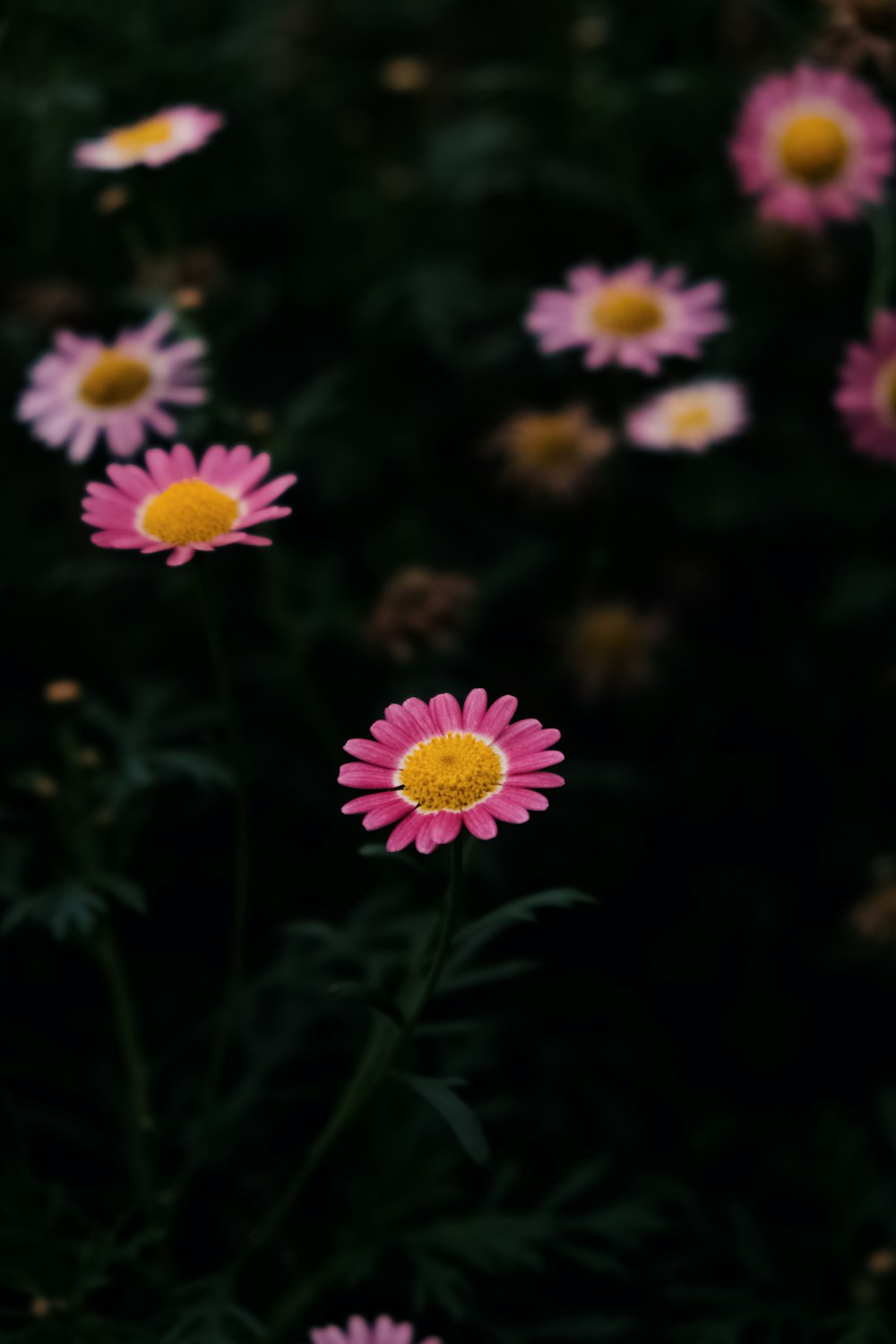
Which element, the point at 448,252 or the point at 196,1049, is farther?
the point at 448,252

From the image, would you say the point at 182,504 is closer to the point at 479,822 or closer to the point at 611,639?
the point at 479,822

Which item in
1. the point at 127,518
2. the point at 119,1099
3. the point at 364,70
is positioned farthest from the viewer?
the point at 364,70

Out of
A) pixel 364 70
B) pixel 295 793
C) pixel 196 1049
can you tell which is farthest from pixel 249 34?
pixel 196 1049

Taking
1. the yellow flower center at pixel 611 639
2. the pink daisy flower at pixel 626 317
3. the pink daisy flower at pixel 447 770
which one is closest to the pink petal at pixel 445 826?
the pink daisy flower at pixel 447 770

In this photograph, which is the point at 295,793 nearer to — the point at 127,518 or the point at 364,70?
the point at 127,518

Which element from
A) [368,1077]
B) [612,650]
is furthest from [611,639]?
[368,1077]

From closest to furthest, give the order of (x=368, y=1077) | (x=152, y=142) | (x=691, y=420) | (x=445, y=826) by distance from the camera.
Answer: (x=445, y=826) → (x=368, y=1077) → (x=152, y=142) → (x=691, y=420)

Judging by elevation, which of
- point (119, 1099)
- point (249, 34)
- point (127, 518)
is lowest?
point (119, 1099)

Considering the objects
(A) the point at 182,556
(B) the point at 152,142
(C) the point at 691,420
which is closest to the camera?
(A) the point at 182,556
